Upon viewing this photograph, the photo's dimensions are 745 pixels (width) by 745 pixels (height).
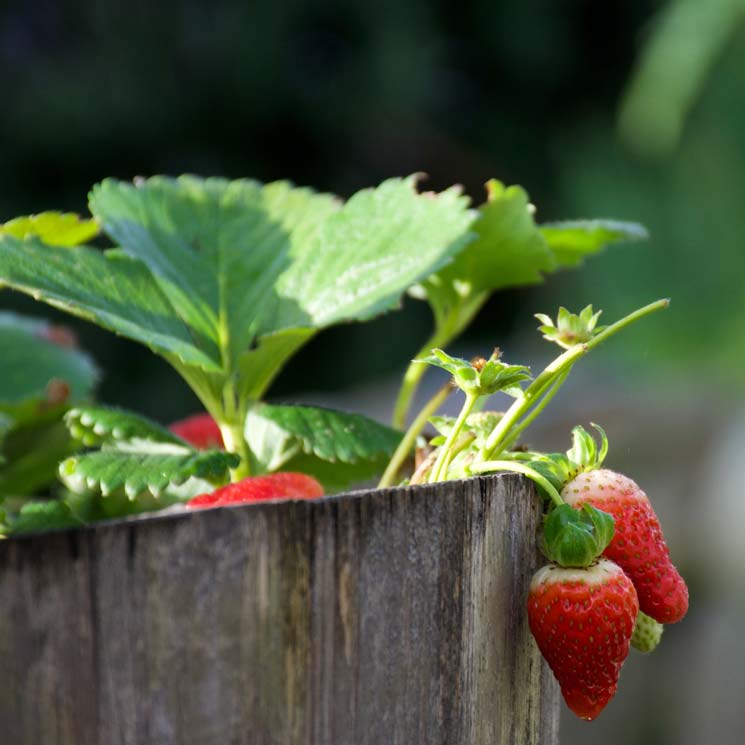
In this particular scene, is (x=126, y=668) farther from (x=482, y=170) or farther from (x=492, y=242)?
(x=482, y=170)

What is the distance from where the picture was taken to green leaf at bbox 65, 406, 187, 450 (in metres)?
0.42

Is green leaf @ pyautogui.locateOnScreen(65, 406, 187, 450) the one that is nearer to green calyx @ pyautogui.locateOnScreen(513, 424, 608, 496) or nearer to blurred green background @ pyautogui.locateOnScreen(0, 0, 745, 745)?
green calyx @ pyautogui.locateOnScreen(513, 424, 608, 496)

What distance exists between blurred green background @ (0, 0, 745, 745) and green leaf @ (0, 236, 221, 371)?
281 cm

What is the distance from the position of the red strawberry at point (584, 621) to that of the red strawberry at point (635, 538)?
0.06 feet

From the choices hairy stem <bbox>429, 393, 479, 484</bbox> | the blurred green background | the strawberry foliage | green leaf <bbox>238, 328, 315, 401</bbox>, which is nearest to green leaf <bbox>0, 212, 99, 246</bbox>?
the strawberry foliage

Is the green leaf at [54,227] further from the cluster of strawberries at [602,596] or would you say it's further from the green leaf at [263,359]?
the cluster of strawberries at [602,596]

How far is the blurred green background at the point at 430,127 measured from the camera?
12.5ft


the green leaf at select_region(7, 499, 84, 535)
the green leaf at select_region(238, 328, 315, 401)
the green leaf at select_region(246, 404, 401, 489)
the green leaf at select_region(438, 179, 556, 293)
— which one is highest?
the green leaf at select_region(438, 179, 556, 293)

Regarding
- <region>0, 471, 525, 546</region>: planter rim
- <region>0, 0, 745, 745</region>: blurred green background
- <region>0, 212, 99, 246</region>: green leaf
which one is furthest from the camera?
<region>0, 0, 745, 745</region>: blurred green background

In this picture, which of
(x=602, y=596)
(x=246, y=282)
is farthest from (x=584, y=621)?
(x=246, y=282)

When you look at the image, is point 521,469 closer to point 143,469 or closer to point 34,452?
point 143,469

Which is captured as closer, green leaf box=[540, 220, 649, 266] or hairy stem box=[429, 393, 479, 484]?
hairy stem box=[429, 393, 479, 484]

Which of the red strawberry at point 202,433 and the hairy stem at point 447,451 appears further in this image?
the red strawberry at point 202,433

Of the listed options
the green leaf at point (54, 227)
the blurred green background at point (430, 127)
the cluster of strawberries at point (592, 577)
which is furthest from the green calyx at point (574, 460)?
the blurred green background at point (430, 127)
